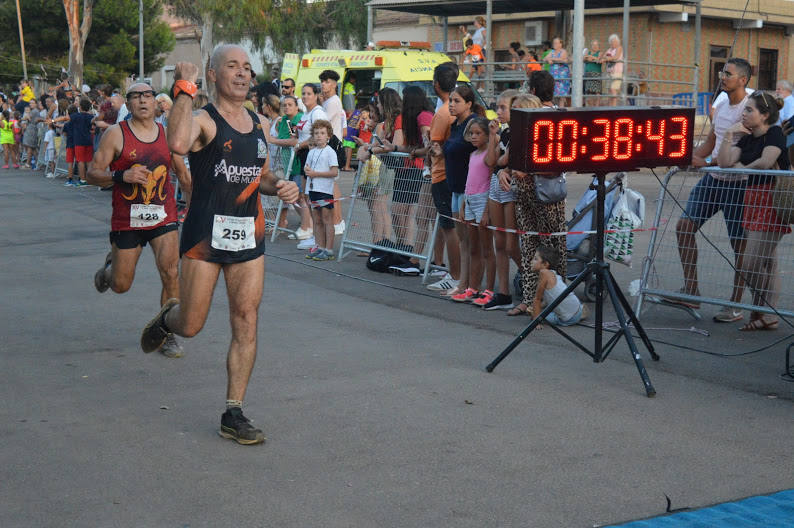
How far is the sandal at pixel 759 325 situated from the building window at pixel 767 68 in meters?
33.2

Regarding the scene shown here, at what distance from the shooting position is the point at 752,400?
21.1ft

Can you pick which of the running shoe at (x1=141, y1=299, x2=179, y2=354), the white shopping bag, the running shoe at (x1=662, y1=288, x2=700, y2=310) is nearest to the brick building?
the white shopping bag

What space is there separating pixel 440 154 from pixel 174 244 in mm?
3331

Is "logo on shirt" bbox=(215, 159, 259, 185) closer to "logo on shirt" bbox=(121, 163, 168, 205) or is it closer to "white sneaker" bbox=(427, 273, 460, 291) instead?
"logo on shirt" bbox=(121, 163, 168, 205)

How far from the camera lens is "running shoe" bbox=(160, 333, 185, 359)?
296 inches

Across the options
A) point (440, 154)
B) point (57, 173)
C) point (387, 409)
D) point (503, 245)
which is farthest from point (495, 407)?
point (57, 173)

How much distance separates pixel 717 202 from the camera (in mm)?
8438

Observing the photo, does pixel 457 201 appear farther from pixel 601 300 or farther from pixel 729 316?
pixel 601 300

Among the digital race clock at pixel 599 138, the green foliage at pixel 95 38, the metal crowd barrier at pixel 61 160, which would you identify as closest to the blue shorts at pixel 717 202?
the digital race clock at pixel 599 138

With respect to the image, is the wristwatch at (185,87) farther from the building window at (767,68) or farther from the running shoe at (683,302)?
the building window at (767,68)

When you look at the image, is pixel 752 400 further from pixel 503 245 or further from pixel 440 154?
pixel 440 154

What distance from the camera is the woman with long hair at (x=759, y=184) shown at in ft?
26.2

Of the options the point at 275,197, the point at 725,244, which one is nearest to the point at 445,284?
the point at 725,244

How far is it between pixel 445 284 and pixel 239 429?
519cm
